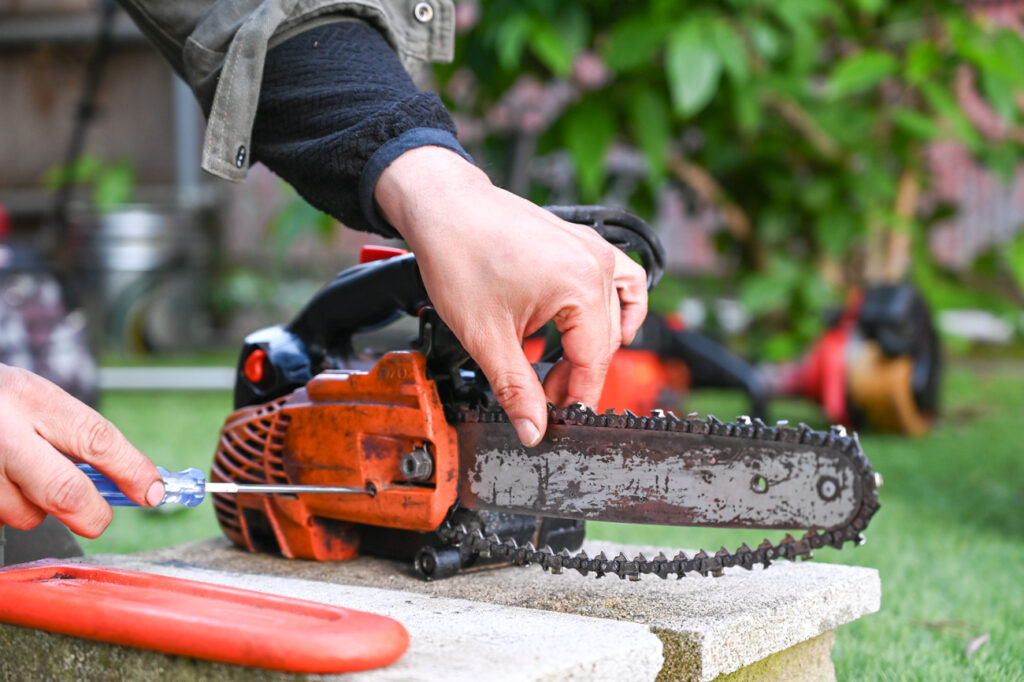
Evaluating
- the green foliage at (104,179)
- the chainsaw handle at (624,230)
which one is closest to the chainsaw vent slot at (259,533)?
the chainsaw handle at (624,230)

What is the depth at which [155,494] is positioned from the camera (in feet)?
3.41

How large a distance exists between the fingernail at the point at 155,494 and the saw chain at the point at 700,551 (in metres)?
0.31

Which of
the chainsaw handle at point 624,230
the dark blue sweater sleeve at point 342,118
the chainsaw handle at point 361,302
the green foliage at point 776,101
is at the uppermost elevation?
the green foliage at point 776,101

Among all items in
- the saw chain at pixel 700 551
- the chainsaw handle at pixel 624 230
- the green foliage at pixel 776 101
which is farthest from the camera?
the green foliage at pixel 776 101

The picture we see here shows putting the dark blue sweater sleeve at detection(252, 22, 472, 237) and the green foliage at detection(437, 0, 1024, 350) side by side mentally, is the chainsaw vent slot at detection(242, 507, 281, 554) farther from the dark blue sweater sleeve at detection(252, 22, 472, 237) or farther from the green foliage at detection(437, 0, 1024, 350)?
the green foliage at detection(437, 0, 1024, 350)

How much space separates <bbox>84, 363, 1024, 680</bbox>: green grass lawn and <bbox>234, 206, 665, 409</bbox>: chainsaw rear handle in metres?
0.58

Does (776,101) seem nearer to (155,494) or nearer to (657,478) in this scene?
(657,478)

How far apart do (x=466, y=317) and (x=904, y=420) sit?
8.16ft

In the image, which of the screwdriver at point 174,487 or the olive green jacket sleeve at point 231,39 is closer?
the screwdriver at point 174,487

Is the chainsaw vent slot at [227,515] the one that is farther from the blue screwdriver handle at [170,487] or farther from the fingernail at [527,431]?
the fingernail at [527,431]

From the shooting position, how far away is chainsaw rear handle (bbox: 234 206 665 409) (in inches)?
49.0

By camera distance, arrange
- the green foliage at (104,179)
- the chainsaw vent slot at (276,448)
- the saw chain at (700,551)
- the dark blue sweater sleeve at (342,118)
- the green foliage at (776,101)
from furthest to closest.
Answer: the green foliage at (104,179)
the green foliage at (776,101)
the chainsaw vent slot at (276,448)
the dark blue sweater sleeve at (342,118)
the saw chain at (700,551)

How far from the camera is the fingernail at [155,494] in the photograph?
104 cm

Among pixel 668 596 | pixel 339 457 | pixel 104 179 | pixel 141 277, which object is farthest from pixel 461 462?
pixel 104 179
